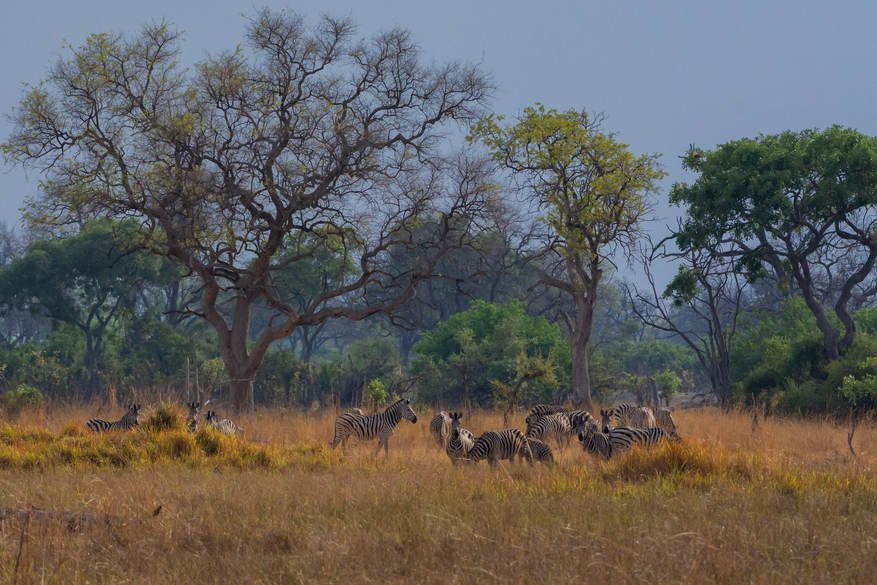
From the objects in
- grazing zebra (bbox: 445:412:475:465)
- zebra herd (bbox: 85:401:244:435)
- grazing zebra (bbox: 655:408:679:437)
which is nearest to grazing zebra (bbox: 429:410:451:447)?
grazing zebra (bbox: 445:412:475:465)

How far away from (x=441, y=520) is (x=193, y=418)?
9023 millimetres

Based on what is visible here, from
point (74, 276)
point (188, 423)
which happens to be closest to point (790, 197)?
point (188, 423)

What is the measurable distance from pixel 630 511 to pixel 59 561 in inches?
195

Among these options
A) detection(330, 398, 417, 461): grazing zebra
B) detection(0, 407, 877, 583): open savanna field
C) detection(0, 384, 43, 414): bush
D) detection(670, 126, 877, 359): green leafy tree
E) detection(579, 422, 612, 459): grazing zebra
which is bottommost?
detection(0, 407, 877, 583): open savanna field

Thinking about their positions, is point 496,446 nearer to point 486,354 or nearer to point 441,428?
point 441,428

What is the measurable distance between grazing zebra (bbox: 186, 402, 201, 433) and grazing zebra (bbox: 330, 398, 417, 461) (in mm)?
2563

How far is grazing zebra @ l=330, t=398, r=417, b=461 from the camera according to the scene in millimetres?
14938

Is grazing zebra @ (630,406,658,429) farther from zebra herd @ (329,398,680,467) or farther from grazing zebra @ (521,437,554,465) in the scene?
grazing zebra @ (521,437,554,465)

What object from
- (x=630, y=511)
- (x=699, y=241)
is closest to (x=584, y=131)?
(x=699, y=241)

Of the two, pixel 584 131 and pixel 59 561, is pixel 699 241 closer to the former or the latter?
pixel 584 131

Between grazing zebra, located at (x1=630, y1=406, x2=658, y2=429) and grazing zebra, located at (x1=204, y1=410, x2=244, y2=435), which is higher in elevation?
grazing zebra, located at (x1=204, y1=410, x2=244, y2=435)

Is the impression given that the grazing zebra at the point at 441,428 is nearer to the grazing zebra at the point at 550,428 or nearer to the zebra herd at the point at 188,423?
the grazing zebra at the point at 550,428

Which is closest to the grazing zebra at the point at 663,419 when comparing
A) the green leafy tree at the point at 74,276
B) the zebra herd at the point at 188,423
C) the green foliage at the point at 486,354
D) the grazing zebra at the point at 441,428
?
the grazing zebra at the point at 441,428

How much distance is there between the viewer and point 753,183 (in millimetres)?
23250
